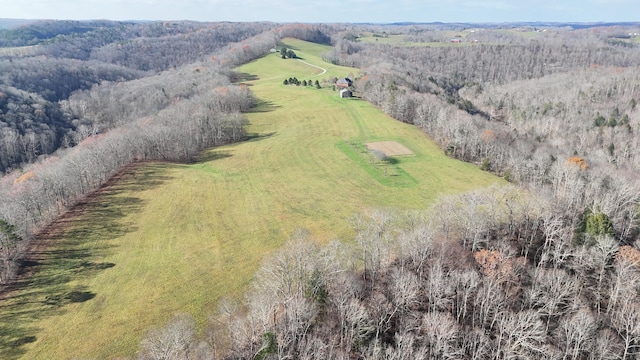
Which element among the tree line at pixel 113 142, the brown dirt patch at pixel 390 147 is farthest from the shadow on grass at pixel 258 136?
the brown dirt patch at pixel 390 147

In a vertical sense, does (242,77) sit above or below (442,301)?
above

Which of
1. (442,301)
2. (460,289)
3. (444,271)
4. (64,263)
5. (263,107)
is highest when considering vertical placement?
(263,107)

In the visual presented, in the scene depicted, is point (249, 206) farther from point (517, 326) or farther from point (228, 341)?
point (517, 326)

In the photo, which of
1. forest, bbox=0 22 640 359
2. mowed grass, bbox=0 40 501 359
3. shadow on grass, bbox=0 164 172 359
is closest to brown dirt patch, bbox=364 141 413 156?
mowed grass, bbox=0 40 501 359

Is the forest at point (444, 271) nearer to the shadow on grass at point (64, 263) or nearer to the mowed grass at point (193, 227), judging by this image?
the shadow on grass at point (64, 263)

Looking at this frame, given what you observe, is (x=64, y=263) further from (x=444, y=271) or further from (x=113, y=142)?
(x=444, y=271)

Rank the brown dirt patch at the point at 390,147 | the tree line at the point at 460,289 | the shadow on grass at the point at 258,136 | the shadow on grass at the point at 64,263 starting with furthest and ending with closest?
1. the shadow on grass at the point at 258,136
2. the brown dirt patch at the point at 390,147
3. the shadow on grass at the point at 64,263
4. the tree line at the point at 460,289

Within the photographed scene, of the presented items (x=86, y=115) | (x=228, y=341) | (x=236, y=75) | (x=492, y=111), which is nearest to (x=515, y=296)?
(x=228, y=341)

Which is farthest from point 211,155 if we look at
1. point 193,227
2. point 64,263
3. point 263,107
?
point 64,263
